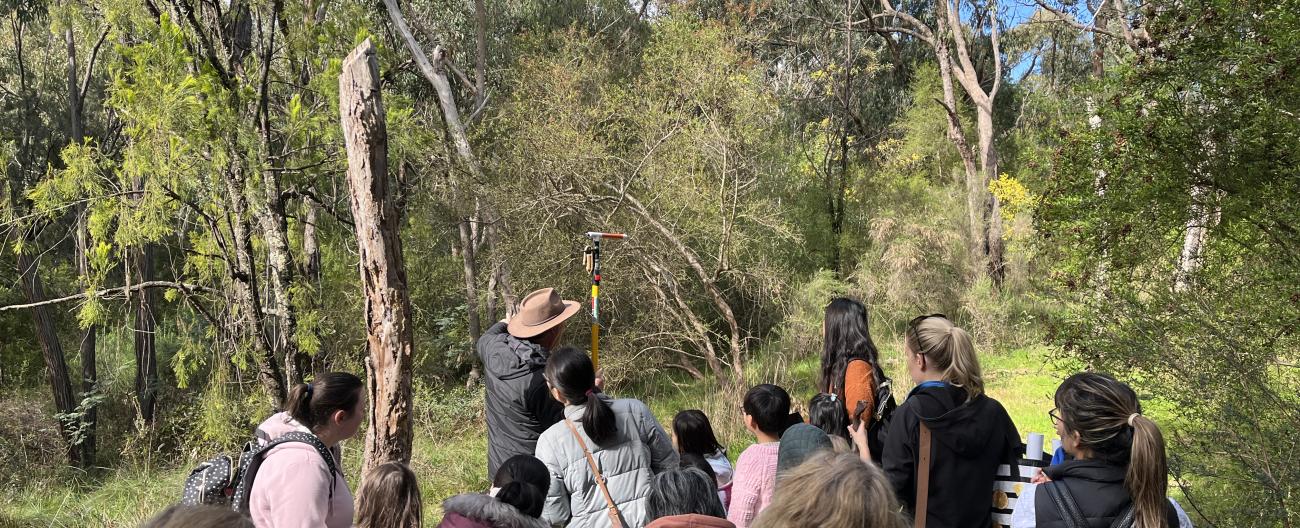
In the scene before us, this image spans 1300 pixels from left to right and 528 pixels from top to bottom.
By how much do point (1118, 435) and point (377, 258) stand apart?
3201 millimetres

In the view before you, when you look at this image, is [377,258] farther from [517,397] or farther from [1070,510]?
[1070,510]

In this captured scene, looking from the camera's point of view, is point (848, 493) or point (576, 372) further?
point (576, 372)

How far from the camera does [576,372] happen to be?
9.89ft

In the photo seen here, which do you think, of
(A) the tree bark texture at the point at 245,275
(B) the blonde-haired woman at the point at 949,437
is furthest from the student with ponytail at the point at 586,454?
(A) the tree bark texture at the point at 245,275

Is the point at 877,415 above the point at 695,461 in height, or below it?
above

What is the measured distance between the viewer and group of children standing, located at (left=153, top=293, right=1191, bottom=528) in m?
2.13

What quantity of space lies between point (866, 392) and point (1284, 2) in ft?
8.88

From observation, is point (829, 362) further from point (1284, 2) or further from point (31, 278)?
point (31, 278)

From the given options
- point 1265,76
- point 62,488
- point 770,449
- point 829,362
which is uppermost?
point 1265,76

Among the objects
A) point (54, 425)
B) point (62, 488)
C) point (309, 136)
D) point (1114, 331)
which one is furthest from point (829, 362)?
point (54, 425)

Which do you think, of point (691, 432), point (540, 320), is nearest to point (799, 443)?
point (691, 432)

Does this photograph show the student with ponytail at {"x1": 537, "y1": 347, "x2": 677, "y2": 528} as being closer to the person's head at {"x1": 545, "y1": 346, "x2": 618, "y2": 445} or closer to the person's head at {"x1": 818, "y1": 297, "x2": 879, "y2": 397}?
the person's head at {"x1": 545, "y1": 346, "x2": 618, "y2": 445}

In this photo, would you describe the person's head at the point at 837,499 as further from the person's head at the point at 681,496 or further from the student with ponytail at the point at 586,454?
the student with ponytail at the point at 586,454

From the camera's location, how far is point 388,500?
2594mm
